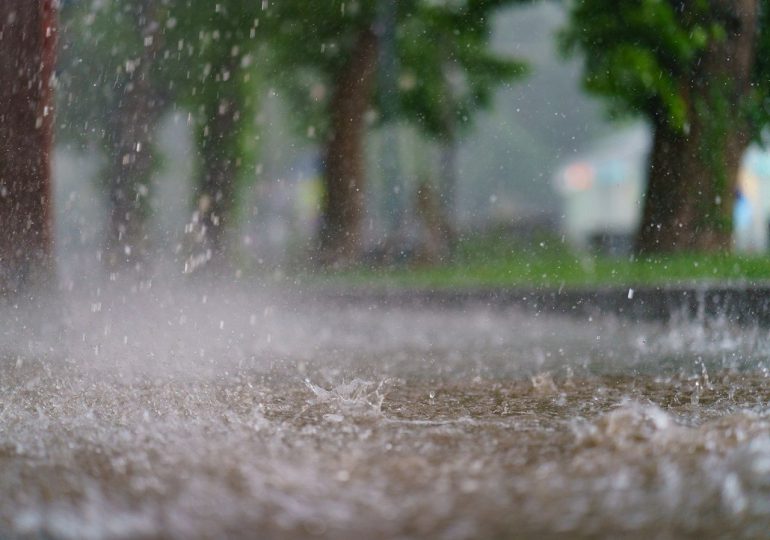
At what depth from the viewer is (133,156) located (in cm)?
1709

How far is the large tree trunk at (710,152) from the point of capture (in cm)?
1288

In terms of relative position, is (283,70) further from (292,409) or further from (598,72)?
(292,409)

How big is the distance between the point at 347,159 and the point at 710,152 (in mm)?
6540

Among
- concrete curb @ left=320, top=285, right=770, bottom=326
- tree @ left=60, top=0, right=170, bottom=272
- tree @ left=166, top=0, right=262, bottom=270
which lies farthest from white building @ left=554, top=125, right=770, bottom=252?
concrete curb @ left=320, top=285, right=770, bottom=326

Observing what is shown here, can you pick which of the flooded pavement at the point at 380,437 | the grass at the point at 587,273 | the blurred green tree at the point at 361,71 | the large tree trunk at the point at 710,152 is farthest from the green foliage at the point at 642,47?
the flooded pavement at the point at 380,437

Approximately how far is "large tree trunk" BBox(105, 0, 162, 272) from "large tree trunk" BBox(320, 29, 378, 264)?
2873mm

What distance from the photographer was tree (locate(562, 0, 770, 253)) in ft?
42.3

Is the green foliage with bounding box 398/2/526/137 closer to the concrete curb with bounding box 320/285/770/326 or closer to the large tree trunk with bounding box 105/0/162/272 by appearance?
the large tree trunk with bounding box 105/0/162/272

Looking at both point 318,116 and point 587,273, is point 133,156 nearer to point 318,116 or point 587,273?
point 318,116

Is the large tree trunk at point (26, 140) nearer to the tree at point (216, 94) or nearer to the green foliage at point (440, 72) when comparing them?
the tree at point (216, 94)

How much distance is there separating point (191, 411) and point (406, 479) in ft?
5.03

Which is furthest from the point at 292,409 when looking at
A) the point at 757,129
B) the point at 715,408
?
the point at 757,129

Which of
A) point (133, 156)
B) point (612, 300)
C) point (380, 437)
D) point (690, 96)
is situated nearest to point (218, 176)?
point (133, 156)

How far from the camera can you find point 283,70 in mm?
19906
